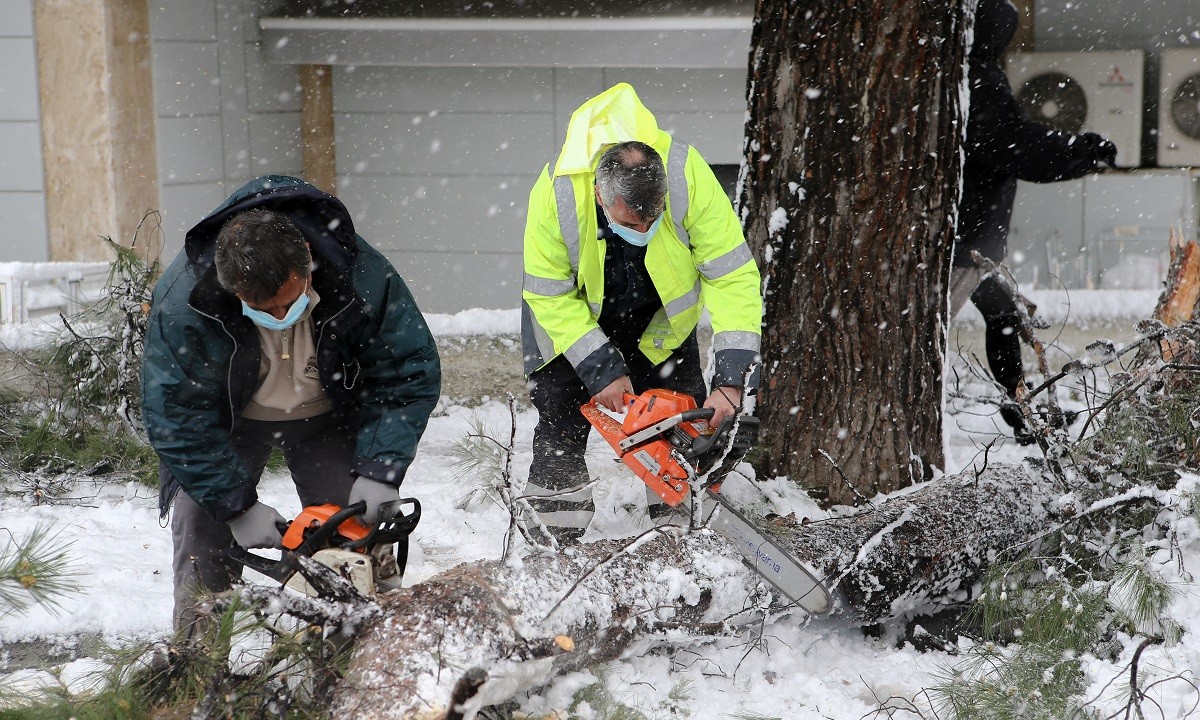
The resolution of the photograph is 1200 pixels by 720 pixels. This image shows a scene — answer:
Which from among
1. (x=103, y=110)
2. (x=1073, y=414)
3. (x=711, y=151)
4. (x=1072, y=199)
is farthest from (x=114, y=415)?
(x=1072, y=199)

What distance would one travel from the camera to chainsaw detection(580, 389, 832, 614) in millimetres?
2570

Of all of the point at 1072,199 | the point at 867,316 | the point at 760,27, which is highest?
the point at 760,27

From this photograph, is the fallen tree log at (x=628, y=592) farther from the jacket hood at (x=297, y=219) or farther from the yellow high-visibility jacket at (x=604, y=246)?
the jacket hood at (x=297, y=219)

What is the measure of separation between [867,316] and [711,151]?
363cm

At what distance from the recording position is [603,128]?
2799 millimetres

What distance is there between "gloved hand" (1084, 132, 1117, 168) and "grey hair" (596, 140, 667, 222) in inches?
82.5

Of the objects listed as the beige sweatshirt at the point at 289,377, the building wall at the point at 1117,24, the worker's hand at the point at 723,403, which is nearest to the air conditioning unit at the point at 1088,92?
the building wall at the point at 1117,24

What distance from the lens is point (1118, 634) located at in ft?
8.04

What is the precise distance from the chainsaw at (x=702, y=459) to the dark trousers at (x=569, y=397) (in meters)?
0.49

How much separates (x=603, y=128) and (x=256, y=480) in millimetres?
1356

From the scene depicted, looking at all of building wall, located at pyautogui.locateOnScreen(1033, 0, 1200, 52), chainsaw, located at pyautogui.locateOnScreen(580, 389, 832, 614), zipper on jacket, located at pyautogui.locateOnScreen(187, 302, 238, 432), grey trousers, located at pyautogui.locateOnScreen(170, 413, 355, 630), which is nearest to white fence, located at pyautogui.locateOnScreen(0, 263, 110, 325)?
grey trousers, located at pyautogui.locateOnScreen(170, 413, 355, 630)

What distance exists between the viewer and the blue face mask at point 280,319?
2.22m

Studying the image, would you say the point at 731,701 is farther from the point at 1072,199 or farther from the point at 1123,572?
the point at 1072,199

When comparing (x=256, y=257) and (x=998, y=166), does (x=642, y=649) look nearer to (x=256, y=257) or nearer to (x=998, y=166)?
(x=256, y=257)
